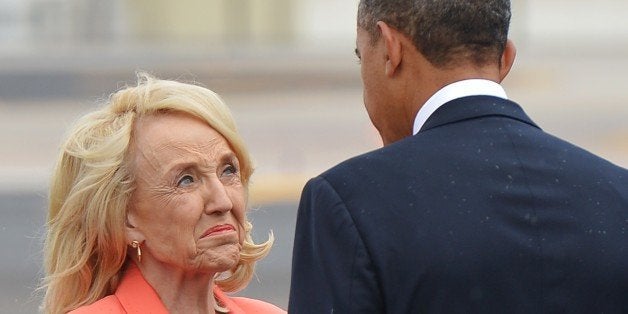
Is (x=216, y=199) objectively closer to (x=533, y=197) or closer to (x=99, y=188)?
(x=99, y=188)

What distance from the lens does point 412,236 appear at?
189 centimetres

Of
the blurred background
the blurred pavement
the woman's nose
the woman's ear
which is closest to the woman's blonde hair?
the woman's ear

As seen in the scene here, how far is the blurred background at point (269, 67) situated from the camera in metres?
12.5

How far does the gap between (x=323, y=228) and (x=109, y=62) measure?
1227cm

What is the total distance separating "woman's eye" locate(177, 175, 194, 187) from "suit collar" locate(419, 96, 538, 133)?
0.82 m

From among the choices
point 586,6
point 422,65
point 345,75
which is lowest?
Result: point 422,65

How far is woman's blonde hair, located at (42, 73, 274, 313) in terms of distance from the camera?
270 cm

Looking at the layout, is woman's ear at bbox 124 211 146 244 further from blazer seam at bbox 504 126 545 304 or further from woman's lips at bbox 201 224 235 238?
blazer seam at bbox 504 126 545 304

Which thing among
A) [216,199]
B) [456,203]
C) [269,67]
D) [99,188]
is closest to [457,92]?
[456,203]

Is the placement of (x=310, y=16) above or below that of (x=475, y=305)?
above

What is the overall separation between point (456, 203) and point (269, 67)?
12644 mm

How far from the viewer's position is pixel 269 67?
14484 millimetres

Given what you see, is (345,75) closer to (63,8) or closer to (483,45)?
(63,8)

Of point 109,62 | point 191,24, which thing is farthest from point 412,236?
point 191,24
